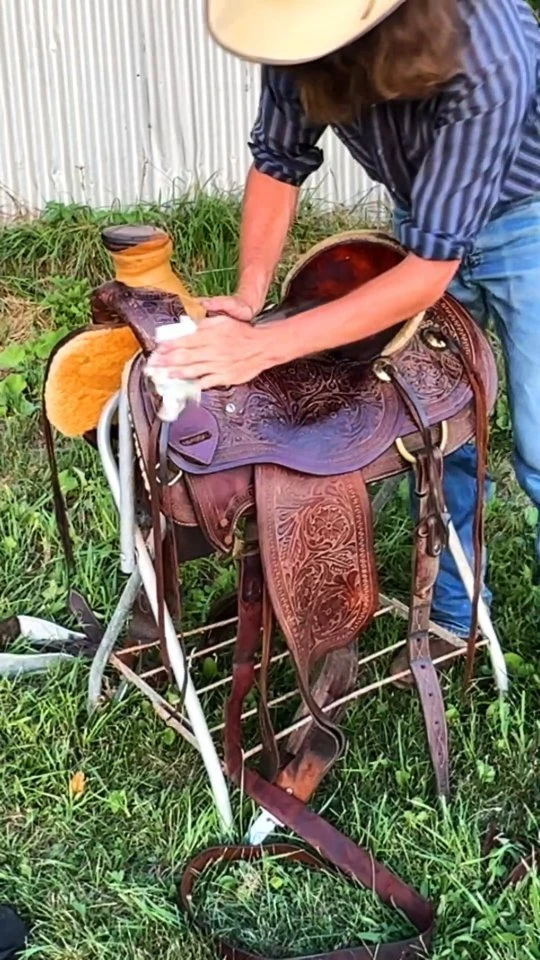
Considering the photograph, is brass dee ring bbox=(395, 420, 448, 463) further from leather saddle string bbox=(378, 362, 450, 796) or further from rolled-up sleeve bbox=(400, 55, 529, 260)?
rolled-up sleeve bbox=(400, 55, 529, 260)

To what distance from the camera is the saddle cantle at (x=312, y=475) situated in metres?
2.05

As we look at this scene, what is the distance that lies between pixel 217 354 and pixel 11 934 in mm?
1056

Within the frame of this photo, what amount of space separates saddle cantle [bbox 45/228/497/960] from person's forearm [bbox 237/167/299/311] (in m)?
0.07

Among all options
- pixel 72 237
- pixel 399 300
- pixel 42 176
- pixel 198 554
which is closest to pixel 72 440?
pixel 72 237

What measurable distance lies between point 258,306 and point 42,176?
7.75 feet

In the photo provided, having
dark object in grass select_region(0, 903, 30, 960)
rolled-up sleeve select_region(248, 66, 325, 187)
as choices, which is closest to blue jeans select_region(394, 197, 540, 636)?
rolled-up sleeve select_region(248, 66, 325, 187)

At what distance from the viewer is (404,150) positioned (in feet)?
7.02

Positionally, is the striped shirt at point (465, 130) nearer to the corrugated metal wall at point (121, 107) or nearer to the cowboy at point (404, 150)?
the cowboy at point (404, 150)

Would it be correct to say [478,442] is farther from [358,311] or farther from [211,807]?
[211,807]

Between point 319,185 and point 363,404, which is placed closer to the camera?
point 363,404

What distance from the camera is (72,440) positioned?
367 cm

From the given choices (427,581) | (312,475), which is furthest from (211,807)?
(312,475)

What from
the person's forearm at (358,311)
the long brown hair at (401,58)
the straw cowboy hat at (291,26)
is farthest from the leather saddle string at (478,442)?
the straw cowboy hat at (291,26)

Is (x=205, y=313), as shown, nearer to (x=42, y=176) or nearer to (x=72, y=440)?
(x=72, y=440)
